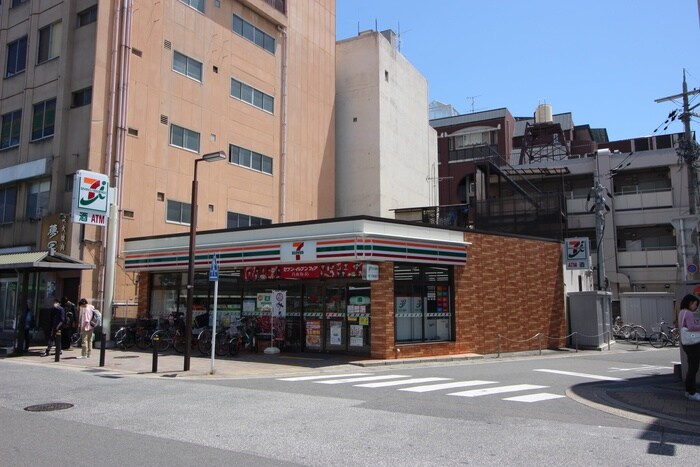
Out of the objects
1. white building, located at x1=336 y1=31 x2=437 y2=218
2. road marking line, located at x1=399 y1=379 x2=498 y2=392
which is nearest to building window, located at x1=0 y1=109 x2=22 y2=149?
white building, located at x1=336 y1=31 x2=437 y2=218

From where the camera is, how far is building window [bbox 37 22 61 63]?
2742 cm

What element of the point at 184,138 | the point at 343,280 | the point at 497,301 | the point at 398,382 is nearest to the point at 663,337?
the point at 497,301

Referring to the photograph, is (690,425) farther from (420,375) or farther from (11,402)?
(11,402)

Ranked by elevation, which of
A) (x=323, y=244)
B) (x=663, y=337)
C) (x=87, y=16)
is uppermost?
(x=87, y=16)

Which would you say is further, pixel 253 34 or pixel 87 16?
pixel 253 34

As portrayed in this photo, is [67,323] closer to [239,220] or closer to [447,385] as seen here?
[239,220]

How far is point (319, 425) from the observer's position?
27.9ft

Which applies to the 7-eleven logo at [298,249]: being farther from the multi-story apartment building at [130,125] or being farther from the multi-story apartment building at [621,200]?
the multi-story apartment building at [621,200]

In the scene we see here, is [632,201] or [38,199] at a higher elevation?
[632,201]

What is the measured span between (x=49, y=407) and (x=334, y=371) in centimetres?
793

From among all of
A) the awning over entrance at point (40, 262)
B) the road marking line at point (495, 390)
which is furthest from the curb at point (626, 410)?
the awning over entrance at point (40, 262)

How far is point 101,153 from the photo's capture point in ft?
82.0

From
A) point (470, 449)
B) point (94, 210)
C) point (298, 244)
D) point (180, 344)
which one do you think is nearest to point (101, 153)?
point (94, 210)

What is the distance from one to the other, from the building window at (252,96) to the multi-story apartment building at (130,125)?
80mm
